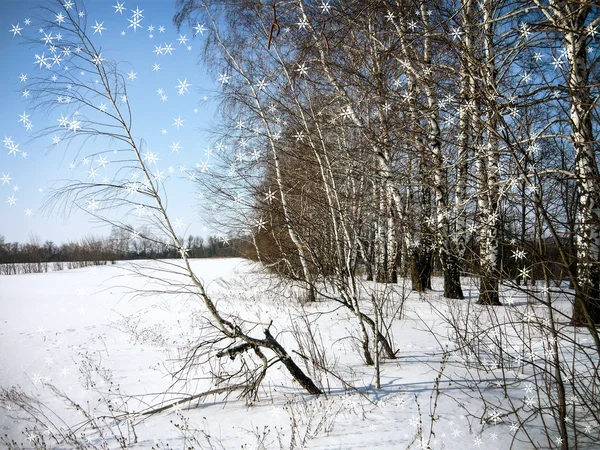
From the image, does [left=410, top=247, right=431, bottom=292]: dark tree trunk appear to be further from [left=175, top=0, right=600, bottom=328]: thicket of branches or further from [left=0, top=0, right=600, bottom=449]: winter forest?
[left=0, top=0, right=600, bottom=449]: winter forest

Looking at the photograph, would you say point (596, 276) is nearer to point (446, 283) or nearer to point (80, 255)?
point (446, 283)

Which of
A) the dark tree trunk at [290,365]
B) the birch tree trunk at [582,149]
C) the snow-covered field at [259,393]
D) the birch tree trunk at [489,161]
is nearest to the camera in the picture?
the birch tree trunk at [582,149]

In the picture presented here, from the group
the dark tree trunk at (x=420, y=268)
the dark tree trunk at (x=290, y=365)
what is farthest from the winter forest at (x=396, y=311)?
the dark tree trunk at (x=420, y=268)

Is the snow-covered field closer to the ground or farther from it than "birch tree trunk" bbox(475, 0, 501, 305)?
closer to the ground

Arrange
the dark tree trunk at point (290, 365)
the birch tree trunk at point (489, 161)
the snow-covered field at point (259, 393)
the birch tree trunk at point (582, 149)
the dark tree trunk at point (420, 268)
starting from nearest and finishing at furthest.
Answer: the birch tree trunk at point (582, 149), the birch tree trunk at point (489, 161), the snow-covered field at point (259, 393), the dark tree trunk at point (290, 365), the dark tree trunk at point (420, 268)

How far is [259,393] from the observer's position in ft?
11.5

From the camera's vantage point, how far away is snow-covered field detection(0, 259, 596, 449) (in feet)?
8.24

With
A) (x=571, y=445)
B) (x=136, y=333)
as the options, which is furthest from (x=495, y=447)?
(x=136, y=333)

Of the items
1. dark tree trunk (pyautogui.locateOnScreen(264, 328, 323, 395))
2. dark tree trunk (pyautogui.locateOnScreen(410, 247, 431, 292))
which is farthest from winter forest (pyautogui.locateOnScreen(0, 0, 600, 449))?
dark tree trunk (pyautogui.locateOnScreen(410, 247, 431, 292))

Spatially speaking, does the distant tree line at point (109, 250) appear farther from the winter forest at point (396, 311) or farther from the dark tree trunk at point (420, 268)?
the dark tree trunk at point (420, 268)

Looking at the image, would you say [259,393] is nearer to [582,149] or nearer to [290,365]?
[290,365]

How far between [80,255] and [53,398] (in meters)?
4.64

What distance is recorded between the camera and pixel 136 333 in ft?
24.0

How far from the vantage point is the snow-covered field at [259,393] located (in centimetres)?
251
